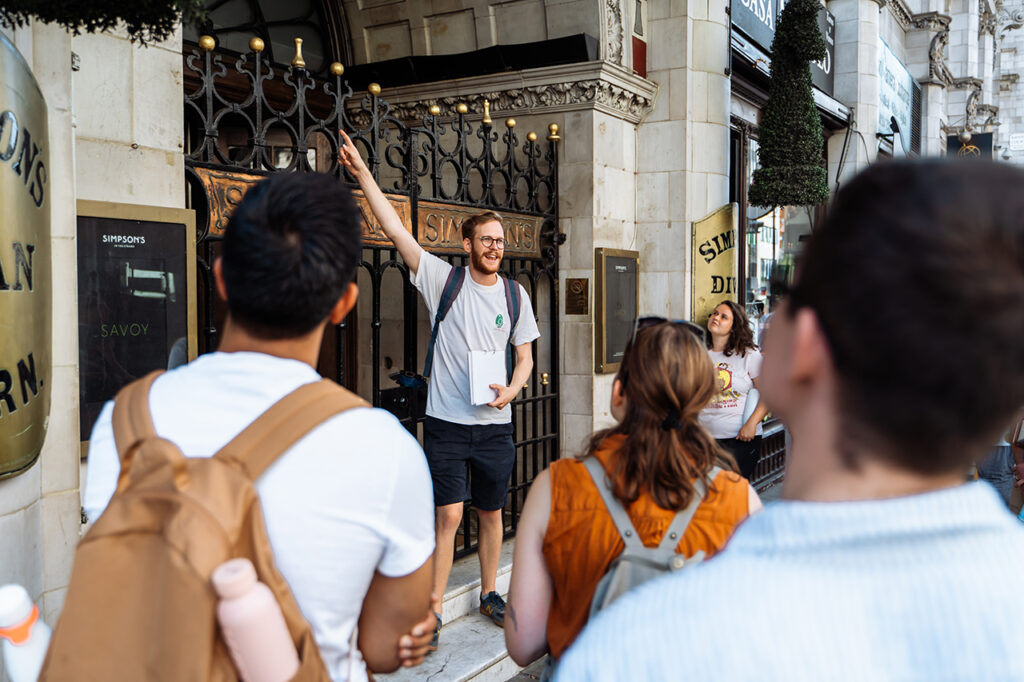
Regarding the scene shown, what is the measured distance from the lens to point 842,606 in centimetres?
70

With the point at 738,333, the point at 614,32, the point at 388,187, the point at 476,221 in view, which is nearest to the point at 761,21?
the point at 614,32

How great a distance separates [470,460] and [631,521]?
2.60 meters

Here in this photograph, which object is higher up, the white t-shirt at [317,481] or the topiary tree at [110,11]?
the topiary tree at [110,11]

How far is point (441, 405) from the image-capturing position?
4438mm

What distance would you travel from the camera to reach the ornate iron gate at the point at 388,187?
155 inches

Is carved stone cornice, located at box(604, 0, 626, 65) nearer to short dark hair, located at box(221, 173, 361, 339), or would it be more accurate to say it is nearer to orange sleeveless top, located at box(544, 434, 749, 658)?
orange sleeveless top, located at box(544, 434, 749, 658)

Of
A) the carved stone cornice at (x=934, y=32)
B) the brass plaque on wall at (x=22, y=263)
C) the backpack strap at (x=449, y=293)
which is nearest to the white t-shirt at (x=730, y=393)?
the backpack strap at (x=449, y=293)

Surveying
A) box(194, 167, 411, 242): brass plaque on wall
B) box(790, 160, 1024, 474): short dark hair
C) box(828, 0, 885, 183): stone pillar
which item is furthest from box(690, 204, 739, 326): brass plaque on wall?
box(790, 160, 1024, 474): short dark hair

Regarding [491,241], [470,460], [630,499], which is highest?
[491,241]

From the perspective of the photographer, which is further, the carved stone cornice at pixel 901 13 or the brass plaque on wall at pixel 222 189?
the carved stone cornice at pixel 901 13

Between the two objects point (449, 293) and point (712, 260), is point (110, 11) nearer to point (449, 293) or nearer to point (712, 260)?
point (449, 293)

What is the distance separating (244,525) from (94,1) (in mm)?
1680

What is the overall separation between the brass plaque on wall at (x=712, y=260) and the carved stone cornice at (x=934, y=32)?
35.3 feet

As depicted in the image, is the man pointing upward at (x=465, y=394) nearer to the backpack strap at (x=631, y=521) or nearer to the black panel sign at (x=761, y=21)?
the backpack strap at (x=631, y=521)
